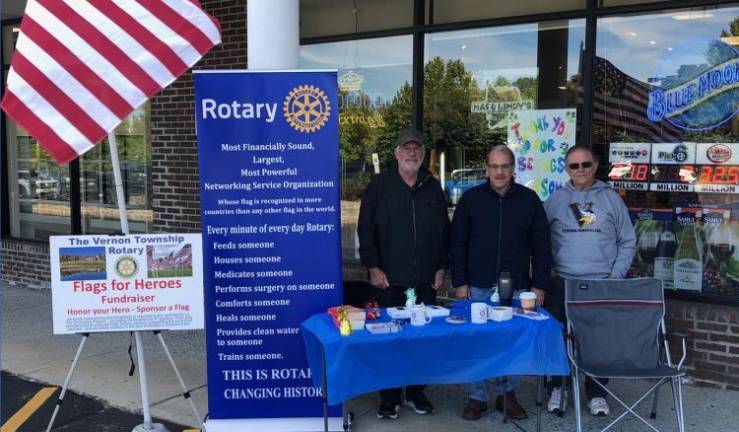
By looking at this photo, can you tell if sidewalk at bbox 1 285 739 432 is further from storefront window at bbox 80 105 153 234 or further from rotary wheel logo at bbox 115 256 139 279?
storefront window at bbox 80 105 153 234

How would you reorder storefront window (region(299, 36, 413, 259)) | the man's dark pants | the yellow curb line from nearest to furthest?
the yellow curb line, the man's dark pants, storefront window (region(299, 36, 413, 259))

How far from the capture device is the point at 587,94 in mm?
5605

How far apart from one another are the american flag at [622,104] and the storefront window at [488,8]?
588mm

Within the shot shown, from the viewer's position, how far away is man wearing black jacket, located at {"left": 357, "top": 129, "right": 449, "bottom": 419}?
4367 millimetres

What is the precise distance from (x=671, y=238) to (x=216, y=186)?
11.8 feet

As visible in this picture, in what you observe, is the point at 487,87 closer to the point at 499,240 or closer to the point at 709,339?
the point at 499,240

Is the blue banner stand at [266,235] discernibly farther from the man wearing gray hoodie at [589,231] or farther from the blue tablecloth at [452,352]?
the man wearing gray hoodie at [589,231]

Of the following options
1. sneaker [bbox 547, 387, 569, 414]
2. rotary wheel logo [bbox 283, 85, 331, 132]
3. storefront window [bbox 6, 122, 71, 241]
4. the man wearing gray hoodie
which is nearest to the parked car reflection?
the man wearing gray hoodie

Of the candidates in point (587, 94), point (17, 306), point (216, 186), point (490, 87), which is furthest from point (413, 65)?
point (17, 306)

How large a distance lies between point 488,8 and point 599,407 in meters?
3.60

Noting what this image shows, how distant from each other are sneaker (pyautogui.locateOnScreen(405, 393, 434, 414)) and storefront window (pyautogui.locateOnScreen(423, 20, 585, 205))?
2331 millimetres

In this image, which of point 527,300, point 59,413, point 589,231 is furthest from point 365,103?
point 59,413

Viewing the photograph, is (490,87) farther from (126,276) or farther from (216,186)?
(126,276)

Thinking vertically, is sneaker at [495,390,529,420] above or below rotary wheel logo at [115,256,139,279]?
below
